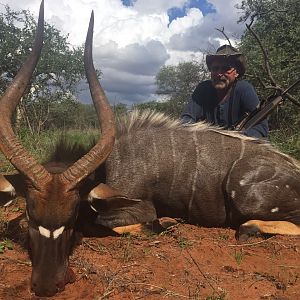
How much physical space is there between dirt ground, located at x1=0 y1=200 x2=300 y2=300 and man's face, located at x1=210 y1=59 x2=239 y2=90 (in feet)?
5.96

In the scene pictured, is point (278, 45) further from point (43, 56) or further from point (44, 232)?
point (44, 232)

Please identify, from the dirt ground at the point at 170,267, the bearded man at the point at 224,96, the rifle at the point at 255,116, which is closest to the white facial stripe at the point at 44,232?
the dirt ground at the point at 170,267

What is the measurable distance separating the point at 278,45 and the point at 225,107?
930cm

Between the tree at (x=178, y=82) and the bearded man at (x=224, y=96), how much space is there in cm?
1478

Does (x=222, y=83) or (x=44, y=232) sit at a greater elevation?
(x=222, y=83)

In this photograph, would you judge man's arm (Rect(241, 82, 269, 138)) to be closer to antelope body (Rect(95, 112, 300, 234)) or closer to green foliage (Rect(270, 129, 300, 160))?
antelope body (Rect(95, 112, 300, 234))

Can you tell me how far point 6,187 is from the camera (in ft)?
9.18

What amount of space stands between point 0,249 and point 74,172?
70cm

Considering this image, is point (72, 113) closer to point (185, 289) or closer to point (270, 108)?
point (270, 108)

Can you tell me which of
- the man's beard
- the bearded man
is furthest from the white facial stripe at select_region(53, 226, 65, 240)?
the man's beard

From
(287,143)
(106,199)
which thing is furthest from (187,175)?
(287,143)

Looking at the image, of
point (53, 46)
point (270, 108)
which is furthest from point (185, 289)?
point (53, 46)

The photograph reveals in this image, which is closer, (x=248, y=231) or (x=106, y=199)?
(x=106, y=199)

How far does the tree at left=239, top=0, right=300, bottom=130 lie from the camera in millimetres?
10469
